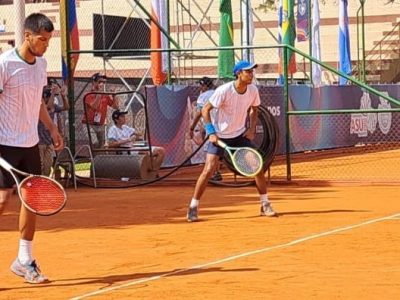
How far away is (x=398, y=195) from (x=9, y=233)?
6078 millimetres

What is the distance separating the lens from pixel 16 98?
816 centimetres

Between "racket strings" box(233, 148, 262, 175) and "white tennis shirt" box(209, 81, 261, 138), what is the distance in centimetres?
41

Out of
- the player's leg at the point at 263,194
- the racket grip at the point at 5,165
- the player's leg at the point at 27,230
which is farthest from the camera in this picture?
the player's leg at the point at 263,194

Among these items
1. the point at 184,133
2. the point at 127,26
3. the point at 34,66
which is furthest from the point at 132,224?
the point at 127,26

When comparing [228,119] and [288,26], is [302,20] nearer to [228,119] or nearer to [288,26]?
[288,26]

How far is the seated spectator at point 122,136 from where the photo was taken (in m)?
18.2

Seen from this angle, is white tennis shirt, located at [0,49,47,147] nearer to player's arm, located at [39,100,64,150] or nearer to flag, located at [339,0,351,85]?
player's arm, located at [39,100,64,150]

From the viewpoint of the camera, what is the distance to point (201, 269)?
8812 mm

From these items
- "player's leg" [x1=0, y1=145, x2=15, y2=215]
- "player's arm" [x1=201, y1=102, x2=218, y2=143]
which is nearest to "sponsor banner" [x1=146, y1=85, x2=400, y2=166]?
"player's arm" [x1=201, y1=102, x2=218, y2=143]

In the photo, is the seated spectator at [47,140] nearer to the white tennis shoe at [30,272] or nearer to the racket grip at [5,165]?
the white tennis shoe at [30,272]

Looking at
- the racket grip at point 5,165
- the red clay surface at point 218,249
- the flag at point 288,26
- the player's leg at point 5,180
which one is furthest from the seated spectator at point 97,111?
the flag at point 288,26

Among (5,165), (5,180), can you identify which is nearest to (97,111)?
(5,180)

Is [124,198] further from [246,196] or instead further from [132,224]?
[132,224]

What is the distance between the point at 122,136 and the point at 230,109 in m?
6.06
